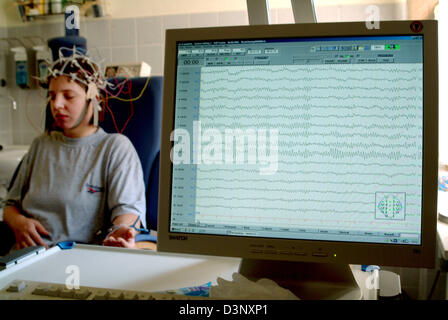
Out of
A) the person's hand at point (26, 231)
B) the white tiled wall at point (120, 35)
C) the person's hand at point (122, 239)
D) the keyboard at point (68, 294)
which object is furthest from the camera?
the white tiled wall at point (120, 35)

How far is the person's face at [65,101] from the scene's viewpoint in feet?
3.51

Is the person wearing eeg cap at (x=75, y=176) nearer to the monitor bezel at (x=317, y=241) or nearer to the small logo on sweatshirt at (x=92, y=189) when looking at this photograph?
the small logo on sweatshirt at (x=92, y=189)

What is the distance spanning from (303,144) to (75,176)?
2.70 feet

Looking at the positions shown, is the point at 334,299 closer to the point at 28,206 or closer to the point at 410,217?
the point at 410,217

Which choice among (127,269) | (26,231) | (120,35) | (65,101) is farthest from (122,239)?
(120,35)

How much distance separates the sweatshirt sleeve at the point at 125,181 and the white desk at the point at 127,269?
0.35 meters

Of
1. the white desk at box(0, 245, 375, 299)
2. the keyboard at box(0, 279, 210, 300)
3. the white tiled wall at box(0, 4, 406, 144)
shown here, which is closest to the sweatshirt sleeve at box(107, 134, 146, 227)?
the white desk at box(0, 245, 375, 299)

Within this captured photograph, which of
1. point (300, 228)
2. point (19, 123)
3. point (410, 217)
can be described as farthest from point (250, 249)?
point (19, 123)

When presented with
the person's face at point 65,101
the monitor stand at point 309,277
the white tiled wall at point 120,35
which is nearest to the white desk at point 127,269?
the monitor stand at point 309,277

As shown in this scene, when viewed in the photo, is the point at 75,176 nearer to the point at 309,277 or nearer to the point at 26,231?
the point at 26,231

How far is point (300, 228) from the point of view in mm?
451

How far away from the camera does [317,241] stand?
0.45 meters

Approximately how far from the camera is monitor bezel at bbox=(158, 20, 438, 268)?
0.43 m

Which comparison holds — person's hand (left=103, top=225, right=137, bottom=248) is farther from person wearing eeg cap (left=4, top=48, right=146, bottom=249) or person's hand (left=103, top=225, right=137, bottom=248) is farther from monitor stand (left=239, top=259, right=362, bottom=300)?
monitor stand (left=239, top=259, right=362, bottom=300)
